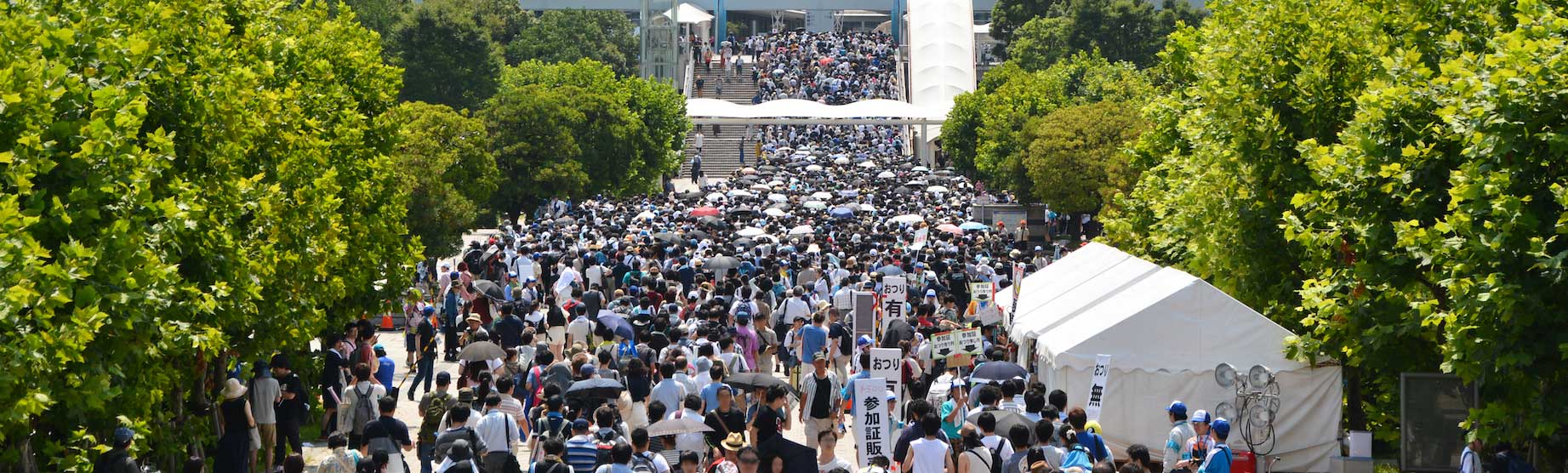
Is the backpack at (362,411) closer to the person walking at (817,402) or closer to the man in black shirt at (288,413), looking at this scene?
the man in black shirt at (288,413)

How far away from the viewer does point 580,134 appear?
47688 millimetres

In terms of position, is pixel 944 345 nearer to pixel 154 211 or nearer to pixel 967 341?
pixel 967 341

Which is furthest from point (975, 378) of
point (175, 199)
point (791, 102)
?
point (791, 102)

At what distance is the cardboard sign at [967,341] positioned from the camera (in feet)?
60.5

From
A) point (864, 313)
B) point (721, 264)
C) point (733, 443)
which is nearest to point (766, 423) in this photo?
point (733, 443)

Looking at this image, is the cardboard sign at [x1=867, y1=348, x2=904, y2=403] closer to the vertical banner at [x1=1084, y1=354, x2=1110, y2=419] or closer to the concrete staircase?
the vertical banner at [x1=1084, y1=354, x2=1110, y2=419]

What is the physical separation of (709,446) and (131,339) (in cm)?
437

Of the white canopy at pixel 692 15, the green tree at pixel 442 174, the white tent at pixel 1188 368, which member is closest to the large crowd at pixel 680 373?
the white tent at pixel 1188 368

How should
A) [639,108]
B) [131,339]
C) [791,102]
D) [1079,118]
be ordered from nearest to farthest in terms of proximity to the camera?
[131,339], [1079,118], [639,108], [791,102]

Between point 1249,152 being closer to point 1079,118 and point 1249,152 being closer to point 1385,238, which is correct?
point 1385,238

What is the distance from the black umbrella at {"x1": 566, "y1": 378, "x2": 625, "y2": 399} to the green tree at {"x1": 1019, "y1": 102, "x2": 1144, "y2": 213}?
27004 millimetres

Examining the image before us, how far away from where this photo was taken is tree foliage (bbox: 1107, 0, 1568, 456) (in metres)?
12.9

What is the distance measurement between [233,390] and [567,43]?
77.4 m

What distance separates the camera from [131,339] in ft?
41.6
